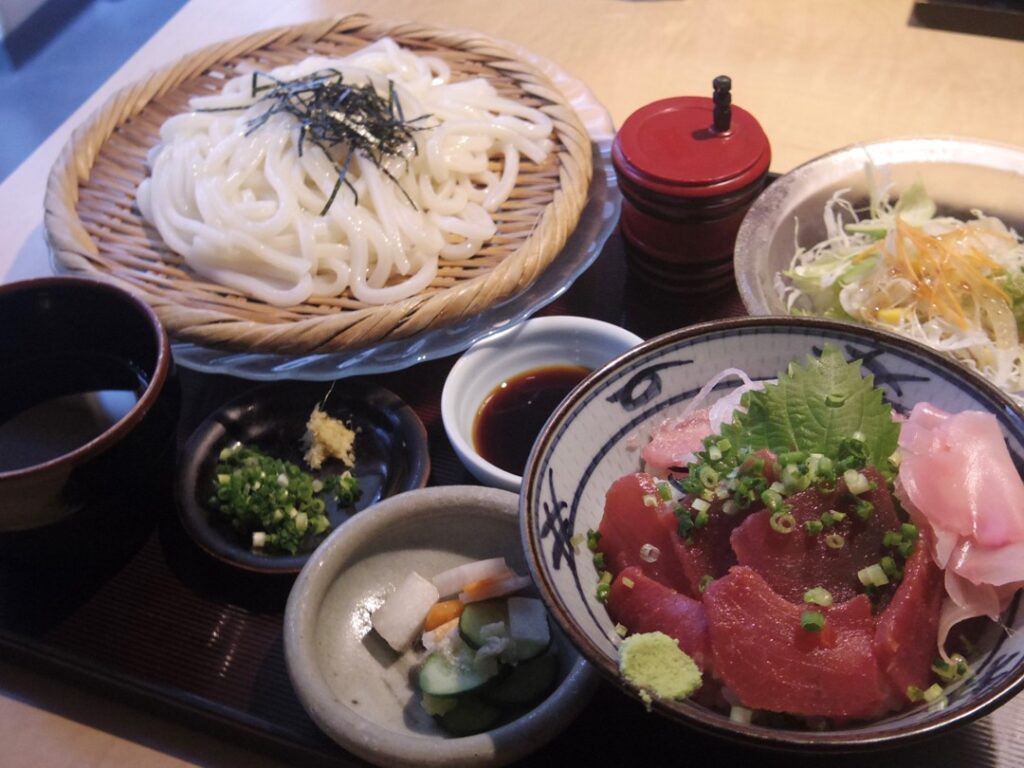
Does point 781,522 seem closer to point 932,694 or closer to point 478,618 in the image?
point 932,694

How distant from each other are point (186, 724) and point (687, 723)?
79 cm

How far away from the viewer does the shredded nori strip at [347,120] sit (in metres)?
2.00

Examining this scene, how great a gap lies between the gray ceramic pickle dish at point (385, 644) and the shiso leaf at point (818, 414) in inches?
15.2

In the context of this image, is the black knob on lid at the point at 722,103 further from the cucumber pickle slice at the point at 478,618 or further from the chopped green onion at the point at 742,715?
the chopped green onion at the point at 742,715

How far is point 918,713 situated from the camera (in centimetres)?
97

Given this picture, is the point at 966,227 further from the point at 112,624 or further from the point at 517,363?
the point at 112,624

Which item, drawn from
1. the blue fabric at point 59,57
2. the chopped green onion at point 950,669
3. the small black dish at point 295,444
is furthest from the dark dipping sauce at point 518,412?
the blue fabric at point 59,57

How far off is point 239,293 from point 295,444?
0.38 metres

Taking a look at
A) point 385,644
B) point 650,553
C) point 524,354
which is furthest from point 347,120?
point 650,553

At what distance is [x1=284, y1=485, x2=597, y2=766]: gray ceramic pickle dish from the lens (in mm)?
1101

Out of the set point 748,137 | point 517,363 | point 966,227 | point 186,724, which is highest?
point 748,137

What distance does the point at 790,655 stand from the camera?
0.98 m

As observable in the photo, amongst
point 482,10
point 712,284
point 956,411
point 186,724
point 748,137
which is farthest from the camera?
point 482,10

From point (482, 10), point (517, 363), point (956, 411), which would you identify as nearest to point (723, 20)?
point (482, 10)
